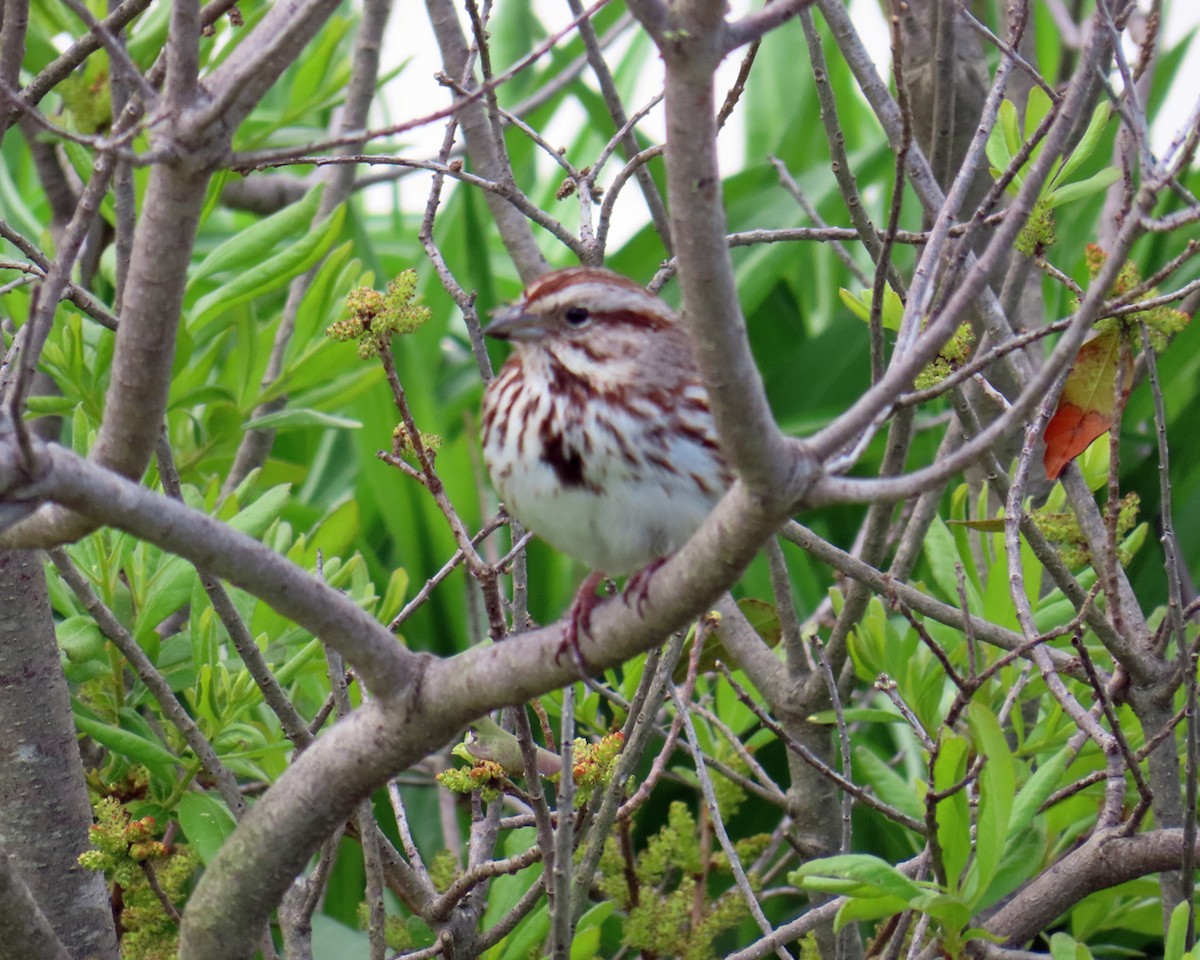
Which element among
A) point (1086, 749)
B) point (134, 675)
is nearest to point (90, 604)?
point (134, 675)

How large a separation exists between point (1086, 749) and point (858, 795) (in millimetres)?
655

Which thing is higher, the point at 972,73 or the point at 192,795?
the point at 972,73

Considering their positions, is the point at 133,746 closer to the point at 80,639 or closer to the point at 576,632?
the point at 80,639

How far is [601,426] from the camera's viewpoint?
7.76 ft

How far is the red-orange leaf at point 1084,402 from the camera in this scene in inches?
98.0

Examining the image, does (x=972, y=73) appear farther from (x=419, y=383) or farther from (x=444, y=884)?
(x=444, y=884)

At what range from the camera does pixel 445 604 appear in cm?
454

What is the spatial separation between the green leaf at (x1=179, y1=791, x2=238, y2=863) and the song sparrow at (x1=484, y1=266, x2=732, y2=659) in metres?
0.75

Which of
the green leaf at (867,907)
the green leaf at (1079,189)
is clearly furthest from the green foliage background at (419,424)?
the green leaf at (1079,189)

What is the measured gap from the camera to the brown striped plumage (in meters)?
2.33

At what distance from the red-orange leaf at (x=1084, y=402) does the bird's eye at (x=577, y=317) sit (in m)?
0.79

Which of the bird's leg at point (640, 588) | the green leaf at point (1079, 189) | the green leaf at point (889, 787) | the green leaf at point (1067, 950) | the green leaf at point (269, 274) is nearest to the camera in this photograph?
the bird's leg at point (640, 588)

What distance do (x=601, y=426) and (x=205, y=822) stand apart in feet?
3.19

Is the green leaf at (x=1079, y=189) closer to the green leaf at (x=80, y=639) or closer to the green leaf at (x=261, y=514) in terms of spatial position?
the green leaf at (x=261, y=514)
